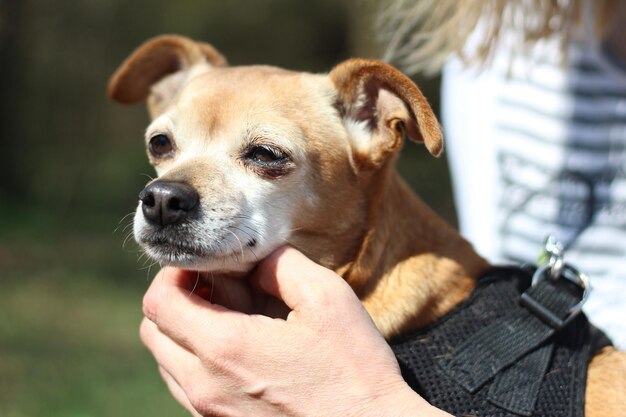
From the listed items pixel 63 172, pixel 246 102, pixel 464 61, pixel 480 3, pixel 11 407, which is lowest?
pixel 63 172

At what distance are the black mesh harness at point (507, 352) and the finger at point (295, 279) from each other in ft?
1.08

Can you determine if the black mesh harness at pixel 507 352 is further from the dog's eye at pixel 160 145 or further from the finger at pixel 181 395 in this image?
the dog's eye at pixel 160 145

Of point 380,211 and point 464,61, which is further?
point 464,61

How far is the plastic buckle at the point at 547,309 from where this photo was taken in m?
2.17

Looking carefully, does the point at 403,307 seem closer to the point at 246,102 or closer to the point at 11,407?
the point at 246,102

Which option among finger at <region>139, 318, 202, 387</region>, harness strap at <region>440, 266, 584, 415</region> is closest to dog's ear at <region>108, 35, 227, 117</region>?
finger at <region>139, 318, 202, 387</region>

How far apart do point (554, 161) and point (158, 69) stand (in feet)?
5.09

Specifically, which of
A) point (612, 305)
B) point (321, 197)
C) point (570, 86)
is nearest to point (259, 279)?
point (321, 197)

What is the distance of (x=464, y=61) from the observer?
2.93 metres

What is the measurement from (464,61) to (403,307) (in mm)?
1116

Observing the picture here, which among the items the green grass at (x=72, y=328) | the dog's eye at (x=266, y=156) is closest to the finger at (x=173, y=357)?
the dog's eye at (x=266, y=156)

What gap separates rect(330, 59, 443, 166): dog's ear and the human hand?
0.57 metres

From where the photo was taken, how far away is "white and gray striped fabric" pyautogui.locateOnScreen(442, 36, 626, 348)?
107 inches

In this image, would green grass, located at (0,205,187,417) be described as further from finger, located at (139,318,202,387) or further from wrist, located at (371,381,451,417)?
wrist, located at (371,381,451,417)
